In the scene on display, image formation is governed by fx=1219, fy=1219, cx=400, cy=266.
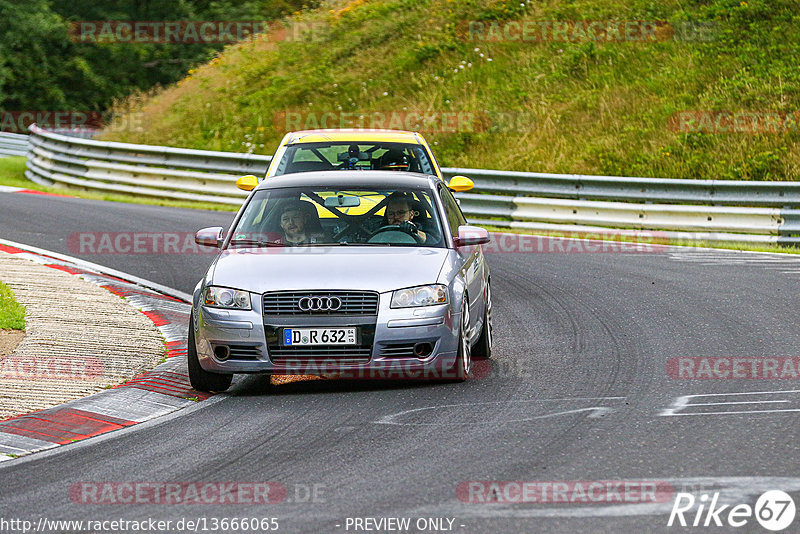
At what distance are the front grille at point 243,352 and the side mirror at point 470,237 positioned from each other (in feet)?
6.43

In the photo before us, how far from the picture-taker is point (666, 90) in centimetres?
2655

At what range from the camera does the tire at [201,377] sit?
871 cm

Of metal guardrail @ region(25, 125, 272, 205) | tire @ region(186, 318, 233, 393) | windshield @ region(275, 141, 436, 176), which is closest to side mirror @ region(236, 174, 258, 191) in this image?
windshield @ region(275, 141, 436, 176)

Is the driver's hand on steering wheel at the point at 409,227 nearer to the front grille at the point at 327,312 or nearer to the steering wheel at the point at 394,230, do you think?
the steering wheel at the point at 394,230

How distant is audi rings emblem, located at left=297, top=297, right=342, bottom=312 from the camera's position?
836 cm

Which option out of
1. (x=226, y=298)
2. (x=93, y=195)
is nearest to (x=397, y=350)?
(x=226, y=298)

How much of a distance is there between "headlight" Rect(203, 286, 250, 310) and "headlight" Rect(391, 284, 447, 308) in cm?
103

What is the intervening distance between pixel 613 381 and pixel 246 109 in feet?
78.3

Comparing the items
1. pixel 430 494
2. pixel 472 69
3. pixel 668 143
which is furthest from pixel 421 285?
pixel 472 69

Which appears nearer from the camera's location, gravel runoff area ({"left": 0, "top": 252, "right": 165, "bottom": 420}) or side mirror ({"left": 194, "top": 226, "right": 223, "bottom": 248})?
gravel runoff area ({"left": 0, "top": 252, "right": 165, "bottom": 420})

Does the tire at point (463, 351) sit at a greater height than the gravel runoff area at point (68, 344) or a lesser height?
Result: greater

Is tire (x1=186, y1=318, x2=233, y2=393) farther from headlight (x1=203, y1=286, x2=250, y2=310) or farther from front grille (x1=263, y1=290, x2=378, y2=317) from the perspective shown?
front grille (x1=263, y1=290, x2=378, y2=317)

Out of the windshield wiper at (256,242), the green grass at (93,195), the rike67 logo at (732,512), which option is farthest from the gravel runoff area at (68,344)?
the green grass at (93,195)

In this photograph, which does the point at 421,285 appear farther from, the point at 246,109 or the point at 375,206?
the point at 246,109
